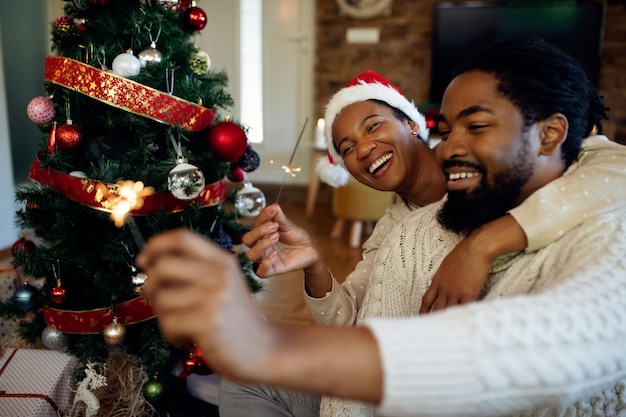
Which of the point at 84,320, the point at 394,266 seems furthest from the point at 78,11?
the point at 394,266

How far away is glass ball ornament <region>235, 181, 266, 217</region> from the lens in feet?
5.10

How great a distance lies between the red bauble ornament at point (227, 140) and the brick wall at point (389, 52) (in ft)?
11.5

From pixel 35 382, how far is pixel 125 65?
958mm

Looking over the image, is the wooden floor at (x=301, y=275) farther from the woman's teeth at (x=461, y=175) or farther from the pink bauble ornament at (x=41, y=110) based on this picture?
the woman's teeth at (x=461, y=175)

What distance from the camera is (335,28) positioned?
4.70 m

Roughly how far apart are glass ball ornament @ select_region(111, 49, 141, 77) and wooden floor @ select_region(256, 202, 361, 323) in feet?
2.91

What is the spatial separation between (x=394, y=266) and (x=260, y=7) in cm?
432

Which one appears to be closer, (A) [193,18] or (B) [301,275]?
(A) [193,18]

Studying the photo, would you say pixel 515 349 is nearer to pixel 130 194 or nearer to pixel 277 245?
pixel 277 245

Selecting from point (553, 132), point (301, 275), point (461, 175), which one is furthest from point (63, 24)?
point (301, 275)

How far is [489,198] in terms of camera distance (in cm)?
86

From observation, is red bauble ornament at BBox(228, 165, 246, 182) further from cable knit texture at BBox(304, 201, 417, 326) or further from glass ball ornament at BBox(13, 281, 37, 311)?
glass ball ornament at BBox(13, 281, 37, 311)

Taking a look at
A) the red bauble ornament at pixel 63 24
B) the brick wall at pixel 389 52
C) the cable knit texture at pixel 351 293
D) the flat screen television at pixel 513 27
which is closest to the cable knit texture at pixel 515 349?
the cable knit texture at pixel 351 293

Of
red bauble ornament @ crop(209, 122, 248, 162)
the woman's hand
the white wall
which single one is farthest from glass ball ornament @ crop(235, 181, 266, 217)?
the white wall
